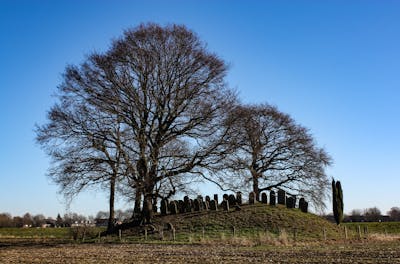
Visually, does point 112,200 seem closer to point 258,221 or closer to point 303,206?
point 258,221

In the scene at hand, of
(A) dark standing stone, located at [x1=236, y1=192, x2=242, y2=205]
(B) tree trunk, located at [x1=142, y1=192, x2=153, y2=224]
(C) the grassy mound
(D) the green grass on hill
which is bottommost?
(D) the green grass on hill

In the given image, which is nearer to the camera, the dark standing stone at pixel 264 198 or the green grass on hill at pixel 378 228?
the dark standing stone at pixel 264 198

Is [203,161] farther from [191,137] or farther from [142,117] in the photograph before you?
[142,117]

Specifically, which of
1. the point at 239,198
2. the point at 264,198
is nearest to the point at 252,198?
the point at 239,198

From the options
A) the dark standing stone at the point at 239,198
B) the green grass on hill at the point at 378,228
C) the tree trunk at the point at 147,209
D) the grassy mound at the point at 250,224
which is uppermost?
the dark standing stone at the point at 239,198

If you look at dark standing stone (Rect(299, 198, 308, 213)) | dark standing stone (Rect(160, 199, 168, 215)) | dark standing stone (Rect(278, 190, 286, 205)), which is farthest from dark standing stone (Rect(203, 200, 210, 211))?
dark standing stone (Rect(299, 198, 308, 213))

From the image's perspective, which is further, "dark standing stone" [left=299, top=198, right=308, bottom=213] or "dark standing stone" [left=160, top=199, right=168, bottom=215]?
"dark standing stone" [left=299, top=198, right=308, bottom=213]

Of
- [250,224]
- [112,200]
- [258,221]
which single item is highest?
[112,200]

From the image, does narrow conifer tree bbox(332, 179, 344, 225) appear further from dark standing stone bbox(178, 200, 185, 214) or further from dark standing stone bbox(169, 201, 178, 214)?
dark standing stone bbox(169, 201, 178, 214)

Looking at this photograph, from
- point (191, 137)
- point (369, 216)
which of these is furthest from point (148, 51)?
point (369, 216)

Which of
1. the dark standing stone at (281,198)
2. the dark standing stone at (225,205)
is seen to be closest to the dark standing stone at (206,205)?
the dark standing stone at (225,205)

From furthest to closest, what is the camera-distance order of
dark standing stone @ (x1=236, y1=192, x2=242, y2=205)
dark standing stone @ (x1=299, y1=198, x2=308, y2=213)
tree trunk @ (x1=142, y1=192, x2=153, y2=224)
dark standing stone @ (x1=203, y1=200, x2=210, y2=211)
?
1. dark standing stone @ (x1=299, y1=198, x2=308, y2=213)
2. dark standing stone @ (x1=203, y1=200, x2=210, y2=211)
3. dark standing stone @ (x1=236, y1=192, x2=242, y2=205)
4. tree trunk @ (x1=142, y1=192, x2=153, y2=224)

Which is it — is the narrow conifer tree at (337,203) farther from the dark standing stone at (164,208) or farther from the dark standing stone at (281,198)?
the dark standing stone at (164,208)

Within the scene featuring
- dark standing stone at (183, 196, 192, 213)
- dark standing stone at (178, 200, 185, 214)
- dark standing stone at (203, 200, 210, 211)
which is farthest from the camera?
dark standing stone at (178, 200, 185, 214)
